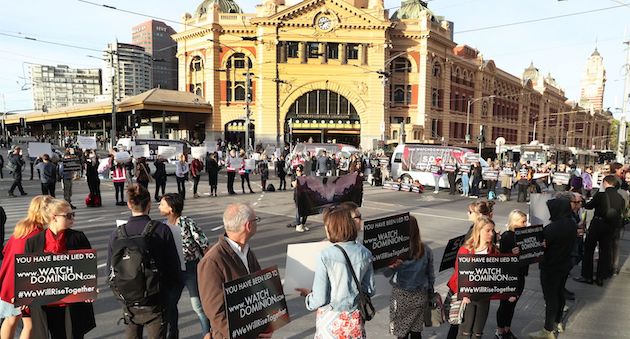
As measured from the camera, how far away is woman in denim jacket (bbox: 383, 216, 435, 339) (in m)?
4.33

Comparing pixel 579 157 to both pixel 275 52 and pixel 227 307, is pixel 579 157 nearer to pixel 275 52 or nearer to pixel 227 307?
pixel 275 52

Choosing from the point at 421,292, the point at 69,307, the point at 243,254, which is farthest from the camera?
the point at 421,292

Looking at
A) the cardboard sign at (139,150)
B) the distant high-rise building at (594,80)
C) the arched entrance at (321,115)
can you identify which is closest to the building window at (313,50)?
the arched entrance at (321,115)

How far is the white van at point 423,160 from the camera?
21.5 m

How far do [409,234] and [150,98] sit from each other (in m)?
43.8

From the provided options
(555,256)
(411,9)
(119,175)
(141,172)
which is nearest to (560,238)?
(555,256)

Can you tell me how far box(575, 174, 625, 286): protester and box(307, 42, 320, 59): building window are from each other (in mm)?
41660

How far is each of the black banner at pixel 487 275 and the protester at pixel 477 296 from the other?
0.26 ft

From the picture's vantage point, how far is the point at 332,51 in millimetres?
47406

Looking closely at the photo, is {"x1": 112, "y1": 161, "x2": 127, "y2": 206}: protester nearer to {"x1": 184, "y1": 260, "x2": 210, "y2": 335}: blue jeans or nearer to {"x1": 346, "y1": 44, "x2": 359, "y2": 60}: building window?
{"x1": 184, "y1": 260, "x2": 210, "y2": 335}: blue jeans

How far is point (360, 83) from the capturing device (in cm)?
4747

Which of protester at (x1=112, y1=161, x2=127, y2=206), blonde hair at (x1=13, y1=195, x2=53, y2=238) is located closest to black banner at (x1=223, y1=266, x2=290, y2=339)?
blonde hair at (x1=13, y1=195, x2=53, y2=238)

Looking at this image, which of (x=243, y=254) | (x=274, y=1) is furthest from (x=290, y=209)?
(x=274, y=1)

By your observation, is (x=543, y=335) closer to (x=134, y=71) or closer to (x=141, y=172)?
(x=141, y=172)
